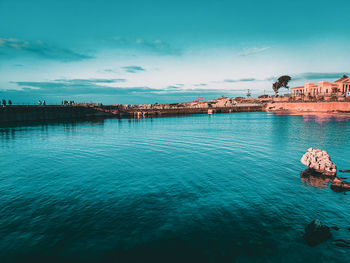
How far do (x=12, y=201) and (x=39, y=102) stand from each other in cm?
11364

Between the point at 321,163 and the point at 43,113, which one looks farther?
the point at 43,113

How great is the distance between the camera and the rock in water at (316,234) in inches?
394

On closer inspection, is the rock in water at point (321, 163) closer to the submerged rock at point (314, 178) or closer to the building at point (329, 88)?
the submerged rock at point (314, 178)

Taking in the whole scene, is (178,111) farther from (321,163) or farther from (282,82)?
(321,163)

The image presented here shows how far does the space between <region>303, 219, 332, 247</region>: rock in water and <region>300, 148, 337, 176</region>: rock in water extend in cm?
1094

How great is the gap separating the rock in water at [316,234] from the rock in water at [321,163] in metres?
10.9

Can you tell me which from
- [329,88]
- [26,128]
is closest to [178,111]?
[329,88]

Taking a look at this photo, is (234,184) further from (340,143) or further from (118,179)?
(340,143)

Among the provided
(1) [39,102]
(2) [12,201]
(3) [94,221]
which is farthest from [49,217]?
(1) [39,102]

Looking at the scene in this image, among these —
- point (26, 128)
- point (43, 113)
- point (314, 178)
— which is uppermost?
point (43, 113)

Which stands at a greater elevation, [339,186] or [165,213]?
[339,186]

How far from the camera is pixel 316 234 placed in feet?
33.6

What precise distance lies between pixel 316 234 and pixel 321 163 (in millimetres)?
12170

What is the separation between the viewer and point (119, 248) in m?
9.75
